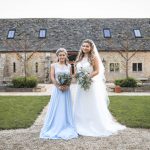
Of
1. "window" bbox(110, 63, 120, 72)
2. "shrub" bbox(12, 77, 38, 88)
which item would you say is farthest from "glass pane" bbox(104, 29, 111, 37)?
"shrub" bbox(12, 77, 38, 88)

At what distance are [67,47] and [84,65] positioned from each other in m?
24.3

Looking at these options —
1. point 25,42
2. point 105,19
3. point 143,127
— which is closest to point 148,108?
point 143,127

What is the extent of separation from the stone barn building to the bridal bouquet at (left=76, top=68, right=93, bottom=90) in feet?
77.8

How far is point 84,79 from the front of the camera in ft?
30.9

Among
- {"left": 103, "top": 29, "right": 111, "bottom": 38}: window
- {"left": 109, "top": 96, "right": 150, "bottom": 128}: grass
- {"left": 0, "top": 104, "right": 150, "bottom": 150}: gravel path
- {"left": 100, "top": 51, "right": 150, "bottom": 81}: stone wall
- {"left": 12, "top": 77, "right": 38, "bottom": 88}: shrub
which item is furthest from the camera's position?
{"left": 103, "top": 29, "right": 111, "bottom": 38}: window

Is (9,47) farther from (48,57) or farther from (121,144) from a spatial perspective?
(121,144)

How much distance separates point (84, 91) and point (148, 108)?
19.9 ft

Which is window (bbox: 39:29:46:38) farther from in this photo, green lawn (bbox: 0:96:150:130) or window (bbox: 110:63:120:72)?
green lawn (bbox: 0:96:150:130)

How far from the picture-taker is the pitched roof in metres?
34.1

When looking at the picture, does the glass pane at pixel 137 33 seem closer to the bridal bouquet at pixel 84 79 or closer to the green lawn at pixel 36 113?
the green lawn at pixel 36 113

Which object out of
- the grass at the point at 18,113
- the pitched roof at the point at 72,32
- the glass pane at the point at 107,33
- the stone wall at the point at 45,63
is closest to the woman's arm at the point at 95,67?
the grass at the point at 18,113

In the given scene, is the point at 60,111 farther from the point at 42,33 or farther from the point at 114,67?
the point at 42,33

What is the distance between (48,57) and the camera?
33.9 meters

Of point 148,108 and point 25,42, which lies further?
point 25,42
